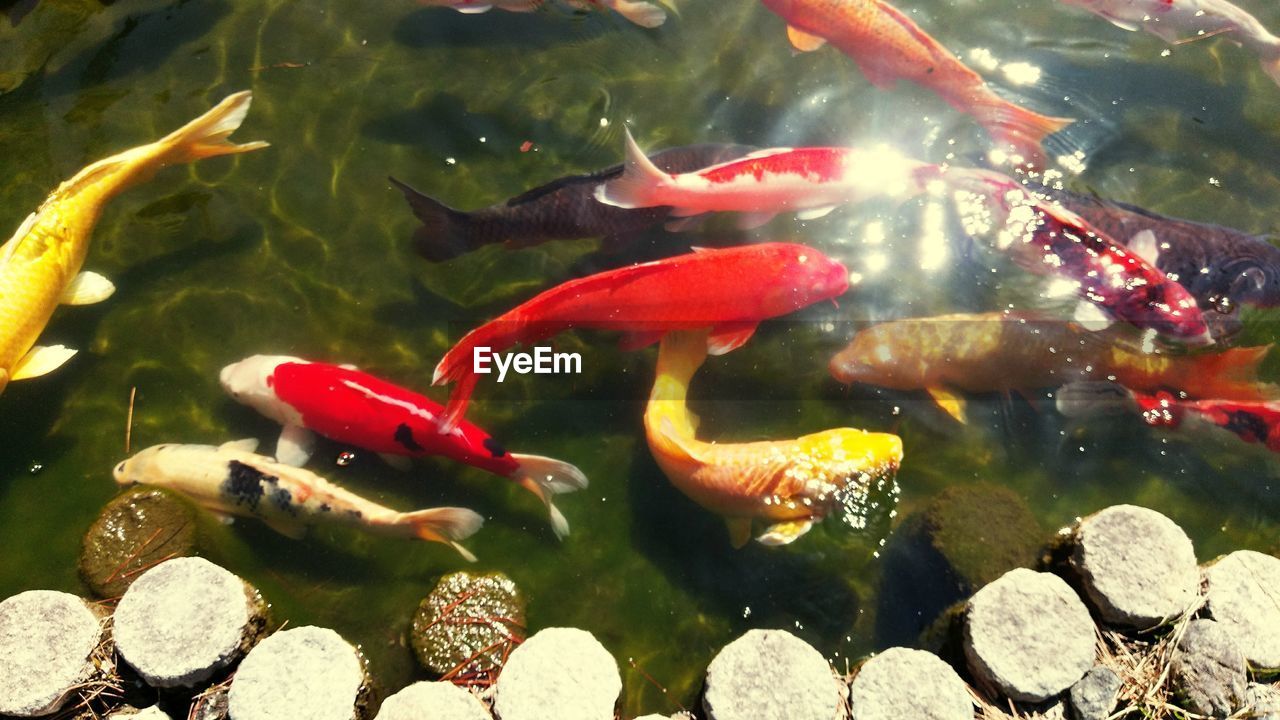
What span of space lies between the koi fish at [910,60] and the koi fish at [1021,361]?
126 cm

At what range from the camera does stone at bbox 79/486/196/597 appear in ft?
13.8

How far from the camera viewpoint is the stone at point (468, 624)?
161 inches

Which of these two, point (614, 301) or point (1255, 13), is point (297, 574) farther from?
point (1255, 13)

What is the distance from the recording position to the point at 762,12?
5934 millimetres

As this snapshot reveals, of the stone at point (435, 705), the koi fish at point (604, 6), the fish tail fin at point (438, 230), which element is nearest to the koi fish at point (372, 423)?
the fish tail fin at point (438, 230)

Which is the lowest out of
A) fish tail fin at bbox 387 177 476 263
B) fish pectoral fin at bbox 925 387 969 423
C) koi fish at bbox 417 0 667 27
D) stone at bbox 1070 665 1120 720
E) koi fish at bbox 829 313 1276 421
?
stone at bbox 1070 665 1120 720

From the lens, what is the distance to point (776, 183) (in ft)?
15.3

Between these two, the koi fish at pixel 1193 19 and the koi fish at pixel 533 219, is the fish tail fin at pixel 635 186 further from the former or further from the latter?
the koi fish at pixel 1193 19

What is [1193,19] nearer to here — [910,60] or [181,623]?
[910,60]

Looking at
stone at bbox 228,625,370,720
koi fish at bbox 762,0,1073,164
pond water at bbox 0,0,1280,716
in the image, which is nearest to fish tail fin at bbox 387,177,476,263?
pond water at bbox 0,0,1280,716

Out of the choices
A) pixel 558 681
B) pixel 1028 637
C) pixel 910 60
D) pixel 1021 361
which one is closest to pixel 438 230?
pixel 558 681

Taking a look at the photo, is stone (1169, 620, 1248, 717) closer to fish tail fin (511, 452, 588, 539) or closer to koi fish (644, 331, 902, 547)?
koi fish (644, 331, 902, 547)

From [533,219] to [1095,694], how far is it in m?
3.65

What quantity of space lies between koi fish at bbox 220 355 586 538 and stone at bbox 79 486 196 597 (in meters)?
0.59
